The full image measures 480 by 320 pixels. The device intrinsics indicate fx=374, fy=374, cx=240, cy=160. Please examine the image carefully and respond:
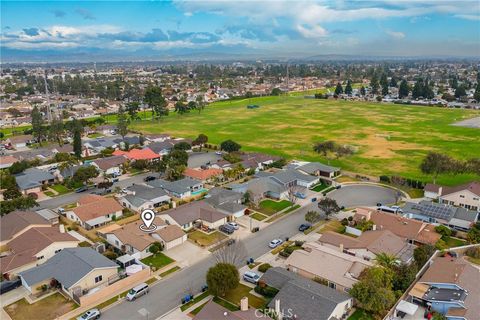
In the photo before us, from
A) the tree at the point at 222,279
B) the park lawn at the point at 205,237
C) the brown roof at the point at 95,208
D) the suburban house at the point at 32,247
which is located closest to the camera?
the tree at the point at 222,279

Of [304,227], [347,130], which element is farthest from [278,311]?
[347,130]

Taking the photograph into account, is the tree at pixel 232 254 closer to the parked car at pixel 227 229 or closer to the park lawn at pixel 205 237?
the park lawn at pixel 205 237

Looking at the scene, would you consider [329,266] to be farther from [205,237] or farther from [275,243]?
[205,237]

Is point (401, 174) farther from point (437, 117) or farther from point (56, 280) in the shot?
point (437, 117)

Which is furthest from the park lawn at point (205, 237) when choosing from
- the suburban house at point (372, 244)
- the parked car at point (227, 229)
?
the suburban house at point (372, 244)

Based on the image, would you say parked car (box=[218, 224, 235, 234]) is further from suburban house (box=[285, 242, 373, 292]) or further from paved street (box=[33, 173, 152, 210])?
paved street (box=[33, 173, 152, 210])
